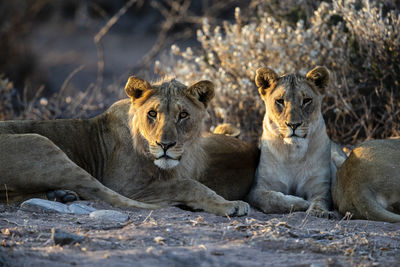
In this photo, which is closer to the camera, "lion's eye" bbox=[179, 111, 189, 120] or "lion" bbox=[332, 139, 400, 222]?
"lion" bbox=[332, 139, 400, 222]

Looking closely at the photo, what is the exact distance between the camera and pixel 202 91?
464 centimetres

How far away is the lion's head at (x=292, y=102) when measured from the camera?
482 centimetres

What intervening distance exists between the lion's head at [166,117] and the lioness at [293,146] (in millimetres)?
618

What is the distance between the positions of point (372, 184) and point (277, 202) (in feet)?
2.44

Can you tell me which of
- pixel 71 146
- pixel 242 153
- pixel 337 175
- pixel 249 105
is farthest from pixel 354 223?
pixel 249 105

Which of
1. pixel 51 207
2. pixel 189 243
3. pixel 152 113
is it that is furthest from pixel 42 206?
pixel 189 243

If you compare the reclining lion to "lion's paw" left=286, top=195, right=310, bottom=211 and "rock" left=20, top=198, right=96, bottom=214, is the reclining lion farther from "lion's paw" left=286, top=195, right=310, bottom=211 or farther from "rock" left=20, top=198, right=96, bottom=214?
"rock" left=20, top=198, right=96, bottom=214

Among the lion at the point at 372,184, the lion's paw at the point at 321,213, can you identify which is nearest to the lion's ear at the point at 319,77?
the lion at the point at 372,184

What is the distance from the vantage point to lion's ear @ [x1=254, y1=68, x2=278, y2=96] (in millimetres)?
5148

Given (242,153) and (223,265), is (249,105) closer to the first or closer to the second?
(242,153)

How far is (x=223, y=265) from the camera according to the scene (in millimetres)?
2914

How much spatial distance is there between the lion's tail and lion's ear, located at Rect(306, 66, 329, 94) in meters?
1.13

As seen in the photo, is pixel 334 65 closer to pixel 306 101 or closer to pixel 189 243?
pixel 306 101

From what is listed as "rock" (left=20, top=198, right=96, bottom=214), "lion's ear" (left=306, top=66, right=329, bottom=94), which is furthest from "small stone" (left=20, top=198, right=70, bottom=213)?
"lion's ear" (left=306, top=66, right=329, bottom=94)
